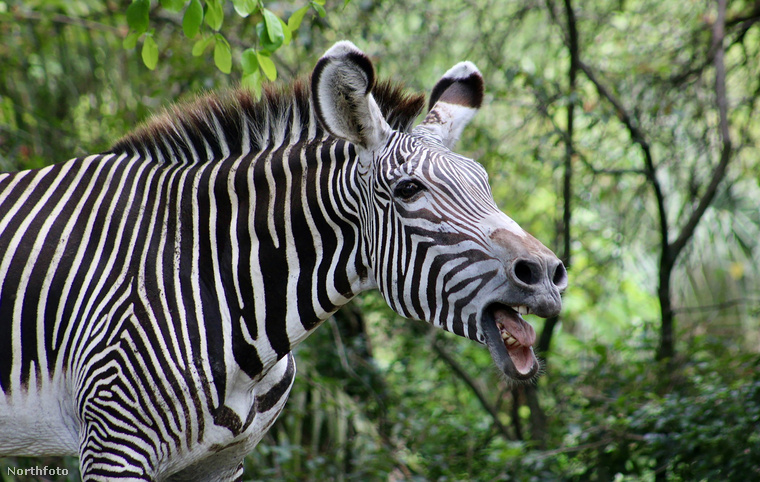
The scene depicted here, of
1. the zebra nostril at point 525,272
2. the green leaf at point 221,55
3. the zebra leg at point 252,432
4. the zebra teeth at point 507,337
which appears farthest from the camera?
the green leaf at point 221,55

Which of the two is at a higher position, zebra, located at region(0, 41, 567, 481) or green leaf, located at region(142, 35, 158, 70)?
green leaf, located at region(142, 35, 158, 70)

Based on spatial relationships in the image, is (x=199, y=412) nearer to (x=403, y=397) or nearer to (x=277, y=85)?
(x=277, y=85)

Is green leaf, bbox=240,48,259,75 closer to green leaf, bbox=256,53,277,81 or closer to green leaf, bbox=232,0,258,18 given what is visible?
green leaf, bbox=256,53,277,81

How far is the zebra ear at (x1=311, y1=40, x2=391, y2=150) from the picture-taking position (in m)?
2.62

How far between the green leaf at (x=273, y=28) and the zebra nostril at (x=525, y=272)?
1741mm

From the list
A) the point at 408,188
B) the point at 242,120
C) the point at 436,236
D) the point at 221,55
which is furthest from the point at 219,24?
the point at 436,236

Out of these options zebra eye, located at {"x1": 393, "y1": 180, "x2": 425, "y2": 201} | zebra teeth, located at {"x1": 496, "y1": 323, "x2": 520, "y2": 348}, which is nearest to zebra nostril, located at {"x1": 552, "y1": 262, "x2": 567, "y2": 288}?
zebra teeth, located at {"x1": 496, "y1": 323, "x2": 520, "y2": 348}

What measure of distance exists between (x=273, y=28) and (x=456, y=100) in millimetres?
980

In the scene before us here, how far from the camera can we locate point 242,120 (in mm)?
3070

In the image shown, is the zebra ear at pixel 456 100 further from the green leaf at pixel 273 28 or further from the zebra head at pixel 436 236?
the green leaf at pixel 273 28

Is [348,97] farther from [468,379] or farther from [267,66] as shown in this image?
[468,379]

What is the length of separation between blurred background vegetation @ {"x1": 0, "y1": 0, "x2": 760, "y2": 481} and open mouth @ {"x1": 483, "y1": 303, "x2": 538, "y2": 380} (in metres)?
2.62

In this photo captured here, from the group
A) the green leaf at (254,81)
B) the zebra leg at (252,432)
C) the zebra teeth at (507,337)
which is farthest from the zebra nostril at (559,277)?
the green leaf at (254,81)

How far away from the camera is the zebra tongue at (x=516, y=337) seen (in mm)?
2441
